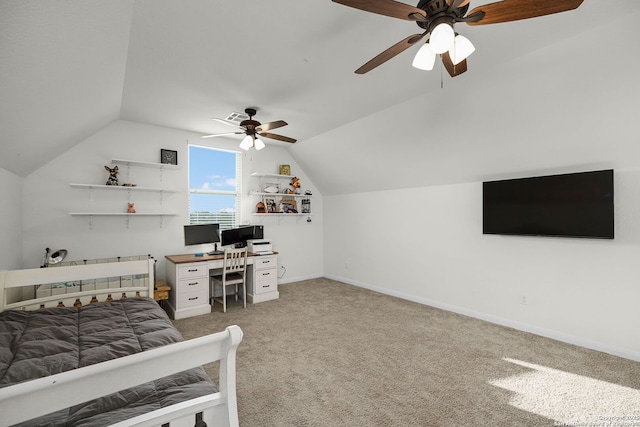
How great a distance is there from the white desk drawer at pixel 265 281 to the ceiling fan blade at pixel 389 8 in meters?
3.72

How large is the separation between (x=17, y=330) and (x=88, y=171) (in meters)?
2.47

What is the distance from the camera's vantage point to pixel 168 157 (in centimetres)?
420

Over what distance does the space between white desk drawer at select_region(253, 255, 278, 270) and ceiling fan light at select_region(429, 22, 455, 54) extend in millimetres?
3664

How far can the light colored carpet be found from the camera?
1855 mm

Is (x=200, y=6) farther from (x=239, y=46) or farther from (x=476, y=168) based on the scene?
(x=476, y=168)

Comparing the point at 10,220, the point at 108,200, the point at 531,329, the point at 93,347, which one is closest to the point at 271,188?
the point at 108,200

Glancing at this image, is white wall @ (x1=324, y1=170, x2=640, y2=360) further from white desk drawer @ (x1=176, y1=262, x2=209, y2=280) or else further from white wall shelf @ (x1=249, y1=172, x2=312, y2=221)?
white desk drawer @ (x1=176, y1=262, x2=209, y2=280)

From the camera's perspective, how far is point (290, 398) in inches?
80.6

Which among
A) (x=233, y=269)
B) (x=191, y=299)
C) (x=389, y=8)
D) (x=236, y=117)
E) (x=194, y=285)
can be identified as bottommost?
(x=191, y=299)

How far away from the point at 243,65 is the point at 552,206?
3393mm

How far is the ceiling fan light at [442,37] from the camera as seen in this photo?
142 centimetres

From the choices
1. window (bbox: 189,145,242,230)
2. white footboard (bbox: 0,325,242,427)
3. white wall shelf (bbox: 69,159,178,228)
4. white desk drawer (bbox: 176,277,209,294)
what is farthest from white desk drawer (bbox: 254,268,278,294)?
white footboard (bbox: 0,325,242,427)

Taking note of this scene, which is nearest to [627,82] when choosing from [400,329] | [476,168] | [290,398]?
[476,168]

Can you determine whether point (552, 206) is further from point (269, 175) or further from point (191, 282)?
point (191, 282)
